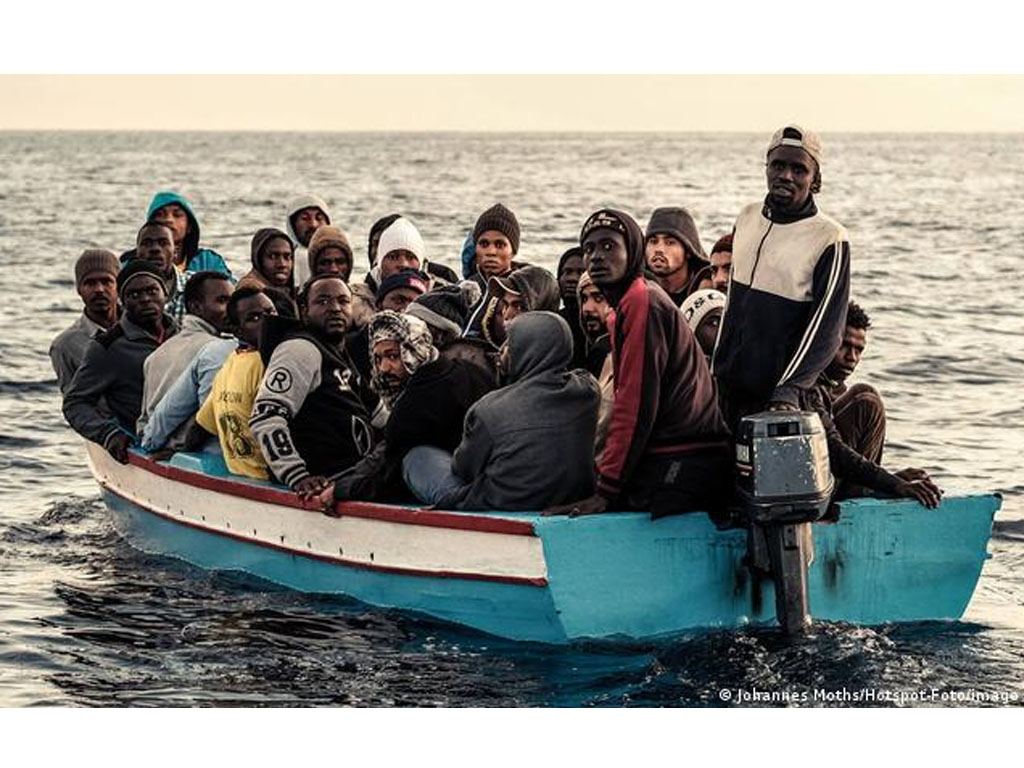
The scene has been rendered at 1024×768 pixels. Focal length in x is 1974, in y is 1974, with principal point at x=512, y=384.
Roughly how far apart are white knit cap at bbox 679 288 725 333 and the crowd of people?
16 mm

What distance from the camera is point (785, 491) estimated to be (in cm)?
773

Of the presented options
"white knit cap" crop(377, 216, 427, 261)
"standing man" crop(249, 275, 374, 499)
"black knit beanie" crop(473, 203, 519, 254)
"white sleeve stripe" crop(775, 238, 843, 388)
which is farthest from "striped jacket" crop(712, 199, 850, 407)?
"white knit cap" crop(377, 216, 427, 261)

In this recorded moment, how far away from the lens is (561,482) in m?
8.23

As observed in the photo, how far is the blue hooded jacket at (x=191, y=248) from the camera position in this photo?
1195 cm

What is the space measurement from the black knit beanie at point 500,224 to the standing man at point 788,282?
8.64 ft

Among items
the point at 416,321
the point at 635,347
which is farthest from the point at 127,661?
the point at 635,347

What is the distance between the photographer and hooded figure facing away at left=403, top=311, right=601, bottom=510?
8.09 meters

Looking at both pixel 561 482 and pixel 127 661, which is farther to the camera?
pixel 127 661

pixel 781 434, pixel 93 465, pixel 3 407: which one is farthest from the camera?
pixel 3 407

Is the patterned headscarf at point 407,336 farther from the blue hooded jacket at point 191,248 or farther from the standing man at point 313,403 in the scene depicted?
the blue hooded jacket at point 191,248

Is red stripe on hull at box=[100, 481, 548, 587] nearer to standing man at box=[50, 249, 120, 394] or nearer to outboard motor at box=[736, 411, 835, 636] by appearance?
outboard motor at box=[736, 411, 835, 636]

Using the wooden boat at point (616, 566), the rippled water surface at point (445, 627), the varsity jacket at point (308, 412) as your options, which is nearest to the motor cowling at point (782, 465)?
the wooden boat at point (616, 566)

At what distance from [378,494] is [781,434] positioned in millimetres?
2032

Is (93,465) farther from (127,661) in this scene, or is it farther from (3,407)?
(3,407)
